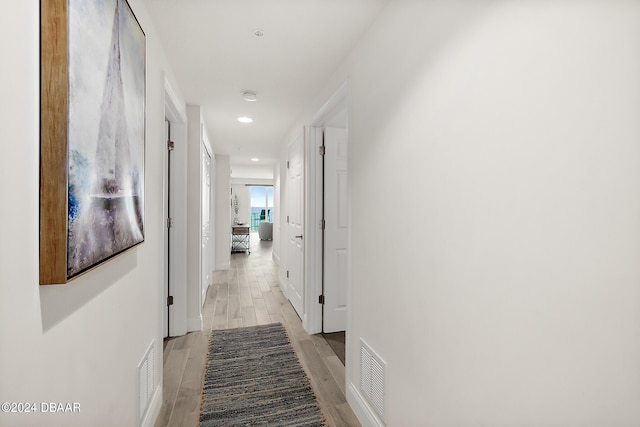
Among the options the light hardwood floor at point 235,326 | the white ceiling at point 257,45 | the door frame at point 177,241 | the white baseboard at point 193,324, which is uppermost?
the white ceiling at point 257,45

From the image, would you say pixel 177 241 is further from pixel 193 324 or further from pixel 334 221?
pixel 334 221

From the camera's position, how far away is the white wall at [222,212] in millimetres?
6293

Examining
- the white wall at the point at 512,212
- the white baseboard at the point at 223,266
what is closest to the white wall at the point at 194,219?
the white wall at the point at 512,212

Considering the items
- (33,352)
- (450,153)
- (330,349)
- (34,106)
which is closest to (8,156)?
(34,106)

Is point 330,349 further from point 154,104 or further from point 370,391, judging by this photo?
point 154,104

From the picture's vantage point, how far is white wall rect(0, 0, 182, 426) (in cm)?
64

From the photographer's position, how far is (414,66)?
133 cm

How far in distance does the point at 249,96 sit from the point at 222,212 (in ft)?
12.8

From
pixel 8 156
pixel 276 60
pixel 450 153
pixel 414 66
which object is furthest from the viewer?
pixel 276 60

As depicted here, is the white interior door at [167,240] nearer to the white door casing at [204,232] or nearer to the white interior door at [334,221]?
the white door casing at [204,232]

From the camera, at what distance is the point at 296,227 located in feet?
12.4

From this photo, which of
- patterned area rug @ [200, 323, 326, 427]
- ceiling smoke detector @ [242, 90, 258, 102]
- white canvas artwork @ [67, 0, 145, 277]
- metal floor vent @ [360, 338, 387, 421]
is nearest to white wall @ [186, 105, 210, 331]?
patterned area rug @ [200, 323, 326, 427]

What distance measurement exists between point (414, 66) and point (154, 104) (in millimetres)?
1405

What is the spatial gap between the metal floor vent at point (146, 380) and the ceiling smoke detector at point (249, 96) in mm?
2082
